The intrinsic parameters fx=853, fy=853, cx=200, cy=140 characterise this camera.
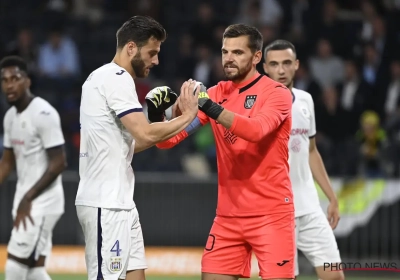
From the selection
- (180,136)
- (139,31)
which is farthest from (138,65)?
(180,136)

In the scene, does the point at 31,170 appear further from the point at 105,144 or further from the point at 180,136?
the point at 105,144

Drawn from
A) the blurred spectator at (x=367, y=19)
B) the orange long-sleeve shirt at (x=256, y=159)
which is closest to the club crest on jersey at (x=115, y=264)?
the orange long-sleeve shirt at (x=256, y=159)

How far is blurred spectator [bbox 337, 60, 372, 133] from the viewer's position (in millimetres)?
13883

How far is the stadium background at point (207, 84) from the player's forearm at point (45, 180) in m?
3.50

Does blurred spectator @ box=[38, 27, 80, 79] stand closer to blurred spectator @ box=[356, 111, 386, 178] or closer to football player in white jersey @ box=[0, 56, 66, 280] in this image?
blurred spectator @ box=[356, 111, 386, 178]

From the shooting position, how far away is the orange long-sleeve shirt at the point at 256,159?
253 inches

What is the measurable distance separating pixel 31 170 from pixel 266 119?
3.21 meters

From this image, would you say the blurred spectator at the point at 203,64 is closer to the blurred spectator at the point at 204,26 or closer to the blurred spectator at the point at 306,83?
the blurred spectator at the point at 204,26

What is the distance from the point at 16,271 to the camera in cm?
828

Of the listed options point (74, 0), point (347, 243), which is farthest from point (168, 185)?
point (74, 0)

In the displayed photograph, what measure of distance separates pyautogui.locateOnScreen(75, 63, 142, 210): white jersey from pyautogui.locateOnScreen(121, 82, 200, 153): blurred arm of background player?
122 mm

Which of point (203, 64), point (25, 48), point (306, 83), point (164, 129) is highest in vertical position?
point (25, 48)

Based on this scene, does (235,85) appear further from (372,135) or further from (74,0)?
(74,0)

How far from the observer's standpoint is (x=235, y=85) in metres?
6.64
